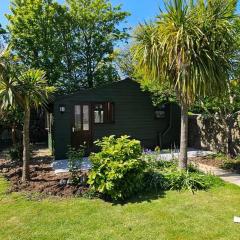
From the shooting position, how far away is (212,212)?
4.77 metres

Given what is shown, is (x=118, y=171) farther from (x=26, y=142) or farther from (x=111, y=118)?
(x=111, y=118)

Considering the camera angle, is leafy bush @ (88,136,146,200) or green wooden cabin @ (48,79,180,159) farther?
green wooden cabin @ (48,79,180,159)

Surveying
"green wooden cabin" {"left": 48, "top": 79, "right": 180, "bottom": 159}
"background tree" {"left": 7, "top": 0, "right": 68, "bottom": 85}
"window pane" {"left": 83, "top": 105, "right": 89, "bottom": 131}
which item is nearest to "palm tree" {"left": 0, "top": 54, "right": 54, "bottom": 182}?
"green wooden cabin" {"left": 48, "top": 79, "right": 180, "bottom": 159}

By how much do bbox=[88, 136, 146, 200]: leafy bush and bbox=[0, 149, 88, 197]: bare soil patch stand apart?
0.57 m

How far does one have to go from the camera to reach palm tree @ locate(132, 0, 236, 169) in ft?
20.6

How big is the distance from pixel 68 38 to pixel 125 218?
15.0 m

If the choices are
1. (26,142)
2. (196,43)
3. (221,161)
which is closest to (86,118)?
(26,142)

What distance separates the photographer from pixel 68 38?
17703mm

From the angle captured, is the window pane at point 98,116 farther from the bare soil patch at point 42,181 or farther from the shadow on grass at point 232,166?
the shadow on grass at point 232,166

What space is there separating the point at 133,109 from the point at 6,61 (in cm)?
612

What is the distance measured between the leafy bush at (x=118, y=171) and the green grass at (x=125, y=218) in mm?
271

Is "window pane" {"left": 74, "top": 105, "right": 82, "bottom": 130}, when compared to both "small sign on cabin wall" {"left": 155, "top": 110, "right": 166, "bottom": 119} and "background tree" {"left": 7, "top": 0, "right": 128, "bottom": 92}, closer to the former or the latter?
"small sign on cabin wall" {"left": 155, "top": 110, "right": 166, "bottom": 119}

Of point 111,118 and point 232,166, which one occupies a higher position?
point 111,118

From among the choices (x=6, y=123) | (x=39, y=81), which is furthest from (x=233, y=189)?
(x=6, y=123)
